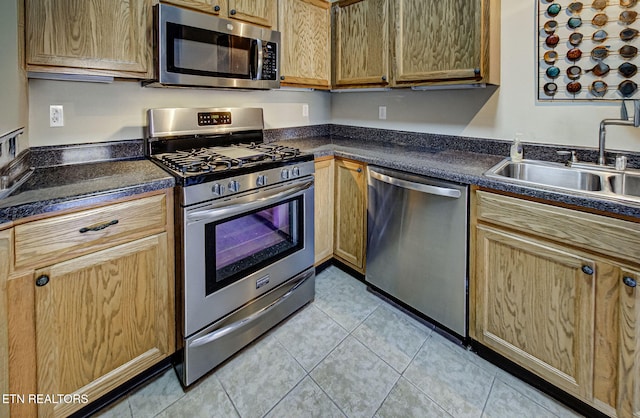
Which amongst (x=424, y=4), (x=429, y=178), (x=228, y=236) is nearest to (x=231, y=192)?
(x=228, y=236)

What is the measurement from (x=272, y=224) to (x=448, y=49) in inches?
55.7

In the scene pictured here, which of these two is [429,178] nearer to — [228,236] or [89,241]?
[228,236]

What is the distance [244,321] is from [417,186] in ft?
3.78

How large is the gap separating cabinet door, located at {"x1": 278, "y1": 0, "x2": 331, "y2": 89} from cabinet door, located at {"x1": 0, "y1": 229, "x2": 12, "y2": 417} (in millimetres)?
1744

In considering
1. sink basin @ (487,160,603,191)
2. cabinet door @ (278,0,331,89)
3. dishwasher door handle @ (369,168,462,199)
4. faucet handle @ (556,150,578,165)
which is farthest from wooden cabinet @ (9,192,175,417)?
faucet handle @ (556,150,578,165)

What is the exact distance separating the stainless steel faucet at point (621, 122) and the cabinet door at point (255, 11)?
1.92m

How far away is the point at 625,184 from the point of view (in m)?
1.56

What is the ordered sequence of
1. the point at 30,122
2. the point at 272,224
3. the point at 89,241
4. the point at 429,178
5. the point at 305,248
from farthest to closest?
the point at 305,248, the point at 272,224, the point at 429,178, the point at 30,122, the point at 89,241

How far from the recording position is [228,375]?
161 cm

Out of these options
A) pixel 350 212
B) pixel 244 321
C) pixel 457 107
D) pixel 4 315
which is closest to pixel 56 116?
pixel 4 315

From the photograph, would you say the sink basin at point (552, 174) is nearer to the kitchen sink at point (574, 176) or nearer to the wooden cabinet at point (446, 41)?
the kitchen sink at point (574, 176)

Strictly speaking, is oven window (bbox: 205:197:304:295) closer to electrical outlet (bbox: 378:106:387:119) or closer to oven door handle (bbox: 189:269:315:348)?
oven door handle (bbox: 189:269:315:348)

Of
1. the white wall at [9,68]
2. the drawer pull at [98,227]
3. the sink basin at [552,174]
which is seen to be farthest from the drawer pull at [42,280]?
the sink basin at [552,174]

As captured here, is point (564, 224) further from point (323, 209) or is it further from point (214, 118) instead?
point (214, 118)
